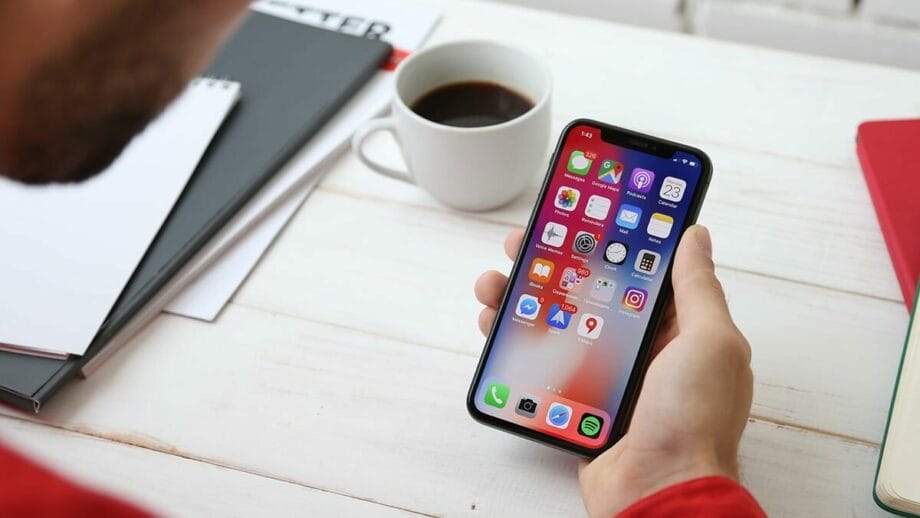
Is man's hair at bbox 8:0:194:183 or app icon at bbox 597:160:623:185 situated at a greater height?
man's hair at bbox 8:0:194:183

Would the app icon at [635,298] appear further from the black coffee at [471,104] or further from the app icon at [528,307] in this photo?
the black coffee at [471,104]

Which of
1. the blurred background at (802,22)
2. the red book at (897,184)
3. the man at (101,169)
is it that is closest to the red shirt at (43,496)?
the man at (101,169)

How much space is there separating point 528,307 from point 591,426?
81 mm

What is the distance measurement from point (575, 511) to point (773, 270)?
23cm

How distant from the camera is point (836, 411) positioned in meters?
0.55

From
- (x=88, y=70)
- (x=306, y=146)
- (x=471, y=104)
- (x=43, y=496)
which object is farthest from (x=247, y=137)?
(x=43, y=496)

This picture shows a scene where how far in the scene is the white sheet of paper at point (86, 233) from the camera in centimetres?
59

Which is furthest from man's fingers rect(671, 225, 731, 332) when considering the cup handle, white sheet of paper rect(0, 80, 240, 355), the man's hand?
white sheet of paper rect(0, 80, 240, 355)

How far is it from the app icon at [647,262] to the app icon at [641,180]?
40mm

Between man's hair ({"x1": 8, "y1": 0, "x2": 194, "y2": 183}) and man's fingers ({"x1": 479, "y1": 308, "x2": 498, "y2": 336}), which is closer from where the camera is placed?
man's hair ({"x1": 8, "y1": 0, "x2": 194, "y2": 183})

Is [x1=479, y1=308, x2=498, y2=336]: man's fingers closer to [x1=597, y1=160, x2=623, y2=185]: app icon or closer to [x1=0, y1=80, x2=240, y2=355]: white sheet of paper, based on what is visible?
[x1=597, y1=160, x2=623, y2=185]: app icon

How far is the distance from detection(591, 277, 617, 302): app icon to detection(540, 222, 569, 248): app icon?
0.04 metres

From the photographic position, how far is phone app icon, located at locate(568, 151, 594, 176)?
58 centimetres

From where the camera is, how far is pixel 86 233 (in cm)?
64
